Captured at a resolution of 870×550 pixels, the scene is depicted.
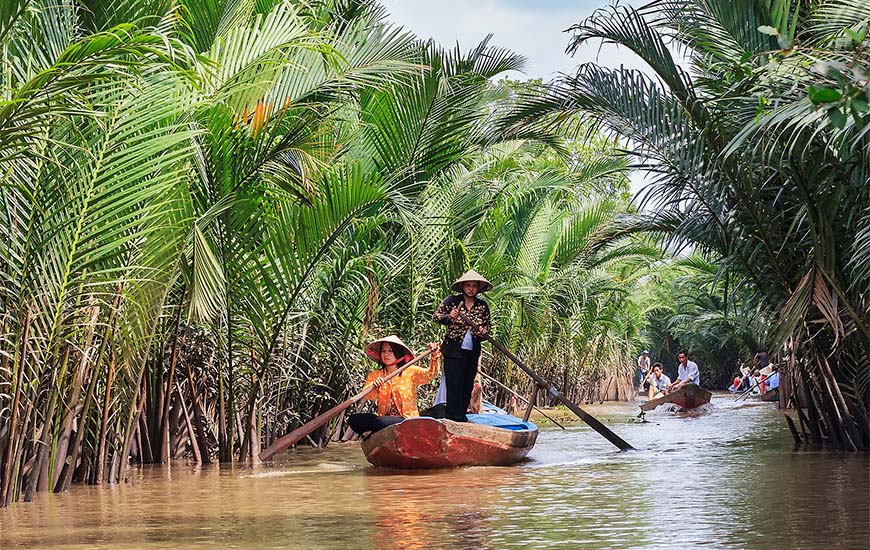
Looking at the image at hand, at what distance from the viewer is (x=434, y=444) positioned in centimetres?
1091

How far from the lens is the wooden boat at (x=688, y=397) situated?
24.3 meters

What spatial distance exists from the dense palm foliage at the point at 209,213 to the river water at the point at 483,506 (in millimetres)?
667

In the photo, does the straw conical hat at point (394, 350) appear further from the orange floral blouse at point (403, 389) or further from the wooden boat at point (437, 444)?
the wooden boat at point (437, 444)

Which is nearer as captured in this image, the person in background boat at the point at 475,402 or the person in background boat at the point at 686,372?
the person in background boat at the point at 475,402

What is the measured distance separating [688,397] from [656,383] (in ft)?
12.7

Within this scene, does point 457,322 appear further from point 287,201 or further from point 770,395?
point 770,395

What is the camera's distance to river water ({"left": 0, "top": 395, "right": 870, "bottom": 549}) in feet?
21.8

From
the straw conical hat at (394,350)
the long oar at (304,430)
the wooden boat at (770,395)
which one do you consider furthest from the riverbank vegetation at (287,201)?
the wooden boat at (770,395)

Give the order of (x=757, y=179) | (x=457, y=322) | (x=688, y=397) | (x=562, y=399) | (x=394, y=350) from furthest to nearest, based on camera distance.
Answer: (x=688, y=397) → (x=562, y=399) → (x=394, y=350) → (x=457, y=322) → (x=757, y=179)

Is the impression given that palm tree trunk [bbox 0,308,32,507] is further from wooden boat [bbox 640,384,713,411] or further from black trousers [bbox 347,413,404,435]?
wooden boat [bbox 640,384,713,411]

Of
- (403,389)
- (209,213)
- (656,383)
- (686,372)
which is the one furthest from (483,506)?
(686,372)

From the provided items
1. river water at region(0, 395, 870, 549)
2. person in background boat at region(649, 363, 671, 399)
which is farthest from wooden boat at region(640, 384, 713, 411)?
river water at region(0, 395, 870, 549)

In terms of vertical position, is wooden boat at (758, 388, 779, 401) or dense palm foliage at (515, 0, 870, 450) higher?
dense palm foliage at (515, 0, 870, 450)

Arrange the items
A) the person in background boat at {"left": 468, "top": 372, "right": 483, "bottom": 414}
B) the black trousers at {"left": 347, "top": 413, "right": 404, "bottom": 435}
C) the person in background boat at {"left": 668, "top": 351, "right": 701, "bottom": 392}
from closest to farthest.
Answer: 1. the black trousers at {"left": 347, "top": 413, "right": 404, "bottom": 435}
2. the person in background boat at {"left": 468, "top": 372, "right": 483, "bottom": 414}
3. the person in background boat at {"left": 668, "top": 351, "right": 701, "bottom": 392}
